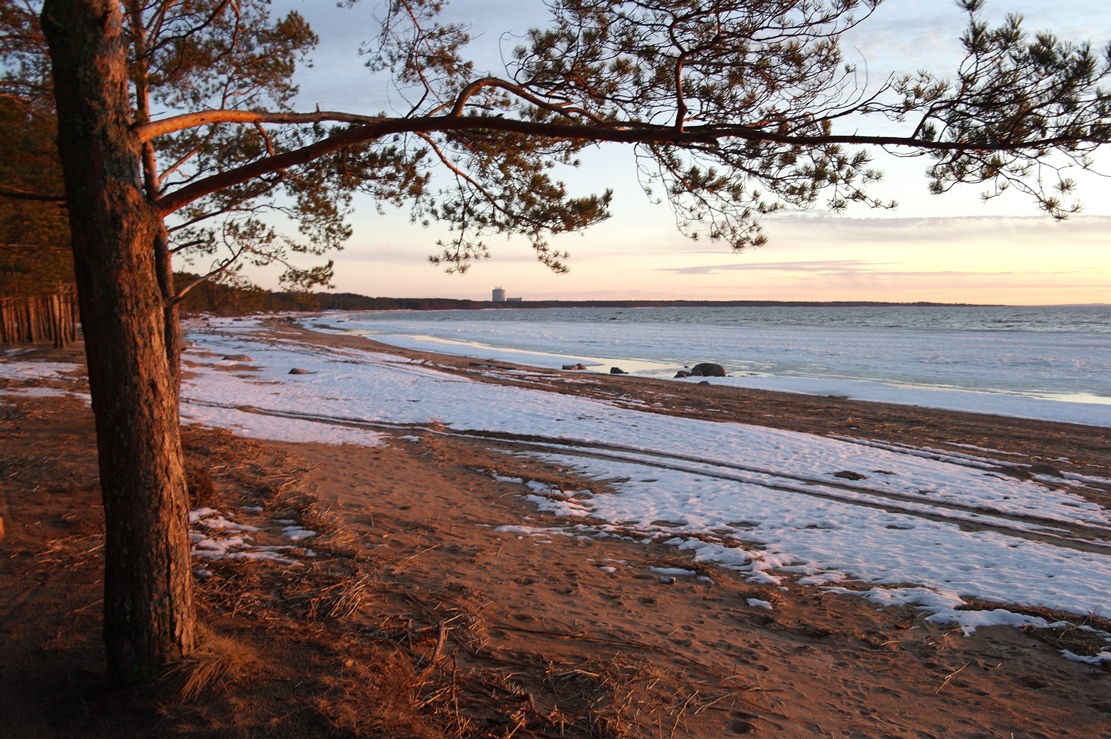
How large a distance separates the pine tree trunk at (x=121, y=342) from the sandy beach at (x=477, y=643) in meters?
0.37

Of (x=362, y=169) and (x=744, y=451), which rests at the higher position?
(x=362, y=169)

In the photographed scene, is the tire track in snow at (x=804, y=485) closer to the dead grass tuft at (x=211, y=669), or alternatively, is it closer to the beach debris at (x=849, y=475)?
the beach debris at (x=849, y=475)

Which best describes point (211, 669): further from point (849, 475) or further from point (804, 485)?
point (849, 475)

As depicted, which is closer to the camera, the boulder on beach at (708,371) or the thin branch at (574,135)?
the thin branch at (574,135)

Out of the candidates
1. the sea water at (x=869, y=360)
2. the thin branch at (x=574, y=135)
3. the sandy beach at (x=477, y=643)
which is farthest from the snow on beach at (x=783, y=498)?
the sea water at (x=869, y=360)

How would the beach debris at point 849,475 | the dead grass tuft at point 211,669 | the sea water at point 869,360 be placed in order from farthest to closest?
the sea water at point 869,360
the beach debris at point 849,475
the dead grass tuft at point 211,669

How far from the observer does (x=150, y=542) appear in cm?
332

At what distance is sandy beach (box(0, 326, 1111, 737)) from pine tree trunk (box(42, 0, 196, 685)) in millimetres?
370

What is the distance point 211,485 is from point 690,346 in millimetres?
38823

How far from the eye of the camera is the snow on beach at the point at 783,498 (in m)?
6.12

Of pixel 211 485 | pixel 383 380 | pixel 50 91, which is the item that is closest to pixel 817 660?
pixel 211 485

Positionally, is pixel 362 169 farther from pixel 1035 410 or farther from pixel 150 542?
pixel 1035 410

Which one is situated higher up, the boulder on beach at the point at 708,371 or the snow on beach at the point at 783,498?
the snow on beach at the point at 783,498

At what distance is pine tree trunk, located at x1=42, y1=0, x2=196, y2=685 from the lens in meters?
3.13
